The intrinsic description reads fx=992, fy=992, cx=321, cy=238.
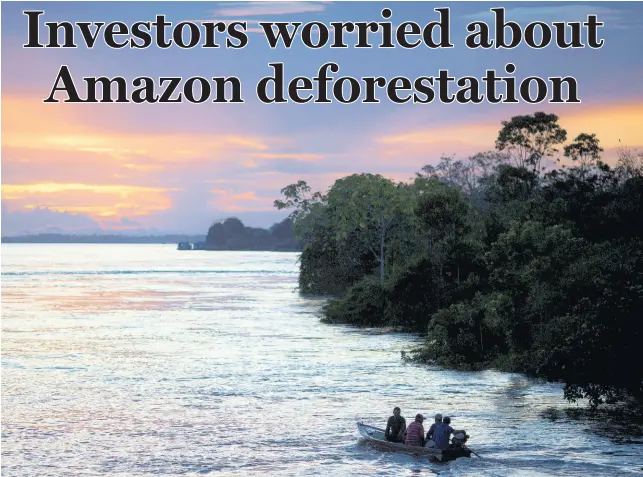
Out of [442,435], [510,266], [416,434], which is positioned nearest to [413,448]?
[416,434]

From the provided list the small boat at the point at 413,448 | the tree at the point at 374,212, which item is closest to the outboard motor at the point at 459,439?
the small boat at the point at 413,448

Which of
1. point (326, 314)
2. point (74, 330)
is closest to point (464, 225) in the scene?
point (326, 314)

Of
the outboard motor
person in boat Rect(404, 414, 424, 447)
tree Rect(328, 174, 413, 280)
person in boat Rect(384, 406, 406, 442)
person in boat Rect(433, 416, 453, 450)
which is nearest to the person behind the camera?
the outboard motor

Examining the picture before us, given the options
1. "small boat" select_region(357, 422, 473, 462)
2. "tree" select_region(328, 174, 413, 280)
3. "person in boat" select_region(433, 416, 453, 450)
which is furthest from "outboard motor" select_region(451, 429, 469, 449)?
"tree" select_region(328, 174, 413, 280)

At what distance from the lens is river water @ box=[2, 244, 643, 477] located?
84.6 ft

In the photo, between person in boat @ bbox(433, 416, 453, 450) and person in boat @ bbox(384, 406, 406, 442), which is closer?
person in boat @ bbox(433, 416, 453, 450)

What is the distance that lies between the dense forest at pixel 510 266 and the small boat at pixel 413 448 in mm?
6814

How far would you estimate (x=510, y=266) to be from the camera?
44.7m

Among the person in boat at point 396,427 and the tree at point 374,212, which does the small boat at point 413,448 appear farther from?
the tree at point 374,212

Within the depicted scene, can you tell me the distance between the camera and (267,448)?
27.6m

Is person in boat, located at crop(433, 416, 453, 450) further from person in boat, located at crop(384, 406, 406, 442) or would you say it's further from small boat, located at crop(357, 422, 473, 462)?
person in boat, located at crop(384, 406, 406, 442)

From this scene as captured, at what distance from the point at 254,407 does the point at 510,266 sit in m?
15.8

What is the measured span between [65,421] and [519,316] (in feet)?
61.9

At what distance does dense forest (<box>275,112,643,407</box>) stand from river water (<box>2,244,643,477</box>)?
6.79 feet
